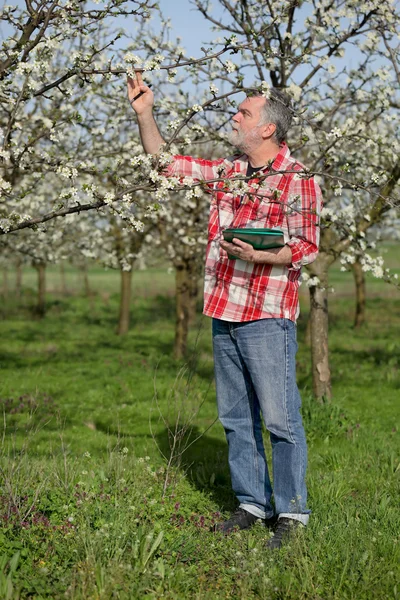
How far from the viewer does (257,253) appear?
3.74 meters

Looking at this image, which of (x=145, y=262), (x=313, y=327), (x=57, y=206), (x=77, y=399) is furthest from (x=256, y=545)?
(x=145, y=262)

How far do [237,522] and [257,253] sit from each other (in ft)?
4.97

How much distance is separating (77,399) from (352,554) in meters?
6.02

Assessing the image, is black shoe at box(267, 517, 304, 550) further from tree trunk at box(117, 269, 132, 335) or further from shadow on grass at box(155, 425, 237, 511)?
tree trunk at box(117, 269, 132, 335)

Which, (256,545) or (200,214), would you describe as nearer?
(256,545)

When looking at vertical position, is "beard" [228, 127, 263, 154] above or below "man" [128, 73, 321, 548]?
above

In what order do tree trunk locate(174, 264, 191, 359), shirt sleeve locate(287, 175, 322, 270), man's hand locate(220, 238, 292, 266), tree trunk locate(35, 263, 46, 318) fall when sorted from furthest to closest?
tree trunk locate(35, 263, 46, 318)
tree trunk locate(174, 264, 191, 359)
shirt sleeve locate(287, 175, 322, 270)
man's hand locate(220, 238, 292, 266)

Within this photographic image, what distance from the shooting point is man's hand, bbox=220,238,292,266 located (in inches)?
146

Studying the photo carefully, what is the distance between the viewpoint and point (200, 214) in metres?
13.5

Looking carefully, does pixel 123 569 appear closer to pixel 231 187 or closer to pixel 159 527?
pixel 159 527

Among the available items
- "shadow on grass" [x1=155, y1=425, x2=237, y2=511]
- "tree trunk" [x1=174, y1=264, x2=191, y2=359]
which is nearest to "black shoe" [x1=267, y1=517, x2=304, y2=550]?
"shadow on grass" [x1=155, y1=425, x2=237, y2=511]

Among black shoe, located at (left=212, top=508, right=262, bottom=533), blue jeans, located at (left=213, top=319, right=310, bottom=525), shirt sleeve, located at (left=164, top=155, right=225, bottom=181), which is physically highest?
shirt sleeve, located at (left=164, top=155, right=225, bottom=181)

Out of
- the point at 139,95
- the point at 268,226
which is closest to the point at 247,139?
the point at 268,226

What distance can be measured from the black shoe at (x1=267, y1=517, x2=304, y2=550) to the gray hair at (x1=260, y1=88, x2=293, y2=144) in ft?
6.85
